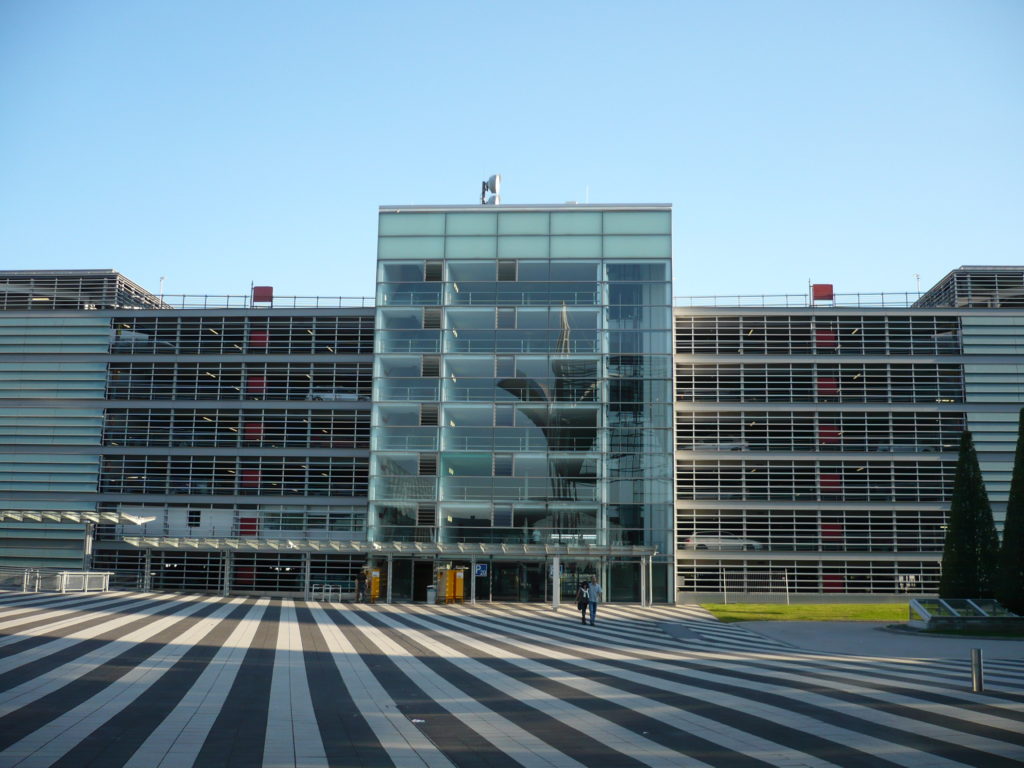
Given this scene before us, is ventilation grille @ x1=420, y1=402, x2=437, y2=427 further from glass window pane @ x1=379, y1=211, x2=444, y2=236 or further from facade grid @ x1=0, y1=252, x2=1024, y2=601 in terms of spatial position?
glass window pane @ x1=379, y1=211, x2=444, y2=236

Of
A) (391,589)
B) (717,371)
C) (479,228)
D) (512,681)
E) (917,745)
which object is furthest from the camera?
(717,371)

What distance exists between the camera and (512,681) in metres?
18.3

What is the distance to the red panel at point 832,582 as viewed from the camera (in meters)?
51.2

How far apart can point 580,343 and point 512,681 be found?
31264 millimetres

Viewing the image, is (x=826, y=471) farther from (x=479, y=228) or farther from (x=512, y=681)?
(x=512, y=681)

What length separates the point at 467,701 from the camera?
15789 mm

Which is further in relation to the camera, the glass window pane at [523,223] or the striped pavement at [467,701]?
the glass window pane at [523,223]

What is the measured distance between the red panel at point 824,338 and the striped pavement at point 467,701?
28.4m

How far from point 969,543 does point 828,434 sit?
58.7ft

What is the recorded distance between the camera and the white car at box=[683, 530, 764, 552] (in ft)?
169

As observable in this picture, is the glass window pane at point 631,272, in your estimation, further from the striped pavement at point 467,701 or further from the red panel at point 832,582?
the striped pavement at point 467,701

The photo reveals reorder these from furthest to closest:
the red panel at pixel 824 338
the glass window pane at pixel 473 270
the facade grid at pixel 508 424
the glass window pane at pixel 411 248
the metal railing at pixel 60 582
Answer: the red panel at pixel 824 338 → the glass window pane at pixel 411 248 → the glass window pane at pixel 473 270 → the facade grid at pixel 508 424 → the metal railing at pixel 60 582

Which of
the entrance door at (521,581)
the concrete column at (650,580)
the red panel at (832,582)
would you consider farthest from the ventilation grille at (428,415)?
the red panel at (832,582)

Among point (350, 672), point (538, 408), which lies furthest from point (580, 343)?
point (350, 672)
